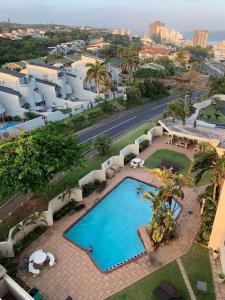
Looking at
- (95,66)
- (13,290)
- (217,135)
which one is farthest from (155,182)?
(95,66)

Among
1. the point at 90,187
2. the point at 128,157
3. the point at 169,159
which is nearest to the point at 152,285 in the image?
the point at 90,187

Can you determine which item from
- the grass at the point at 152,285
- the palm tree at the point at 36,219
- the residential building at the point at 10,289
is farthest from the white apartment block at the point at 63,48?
the grass at the point at 152,285

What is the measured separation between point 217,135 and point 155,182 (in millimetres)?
13029

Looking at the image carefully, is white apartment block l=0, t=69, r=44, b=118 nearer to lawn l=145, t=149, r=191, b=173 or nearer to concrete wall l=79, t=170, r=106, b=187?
concrete wall l=79, t=170, r=106, b=187

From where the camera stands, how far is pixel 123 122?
50.1m

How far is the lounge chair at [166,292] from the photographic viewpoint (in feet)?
54.9

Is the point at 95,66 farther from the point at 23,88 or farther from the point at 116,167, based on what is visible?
the point at 116,167

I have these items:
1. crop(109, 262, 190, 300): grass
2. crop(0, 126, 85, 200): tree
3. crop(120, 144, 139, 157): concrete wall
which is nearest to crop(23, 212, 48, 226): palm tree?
crop(0, 126, 85, 200): tree

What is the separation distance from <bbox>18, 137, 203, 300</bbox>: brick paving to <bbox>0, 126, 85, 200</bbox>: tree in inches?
190

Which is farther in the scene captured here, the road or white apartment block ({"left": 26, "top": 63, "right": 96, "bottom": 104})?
white apartment block ({"left": 26, "top": 63, "right": 96, "bottom": 104})

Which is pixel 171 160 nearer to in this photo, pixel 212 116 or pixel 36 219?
pixel 36 219

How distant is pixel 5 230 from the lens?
22469mm

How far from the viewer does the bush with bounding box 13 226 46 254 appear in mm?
20625

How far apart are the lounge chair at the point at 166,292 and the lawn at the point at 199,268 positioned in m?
1.71
